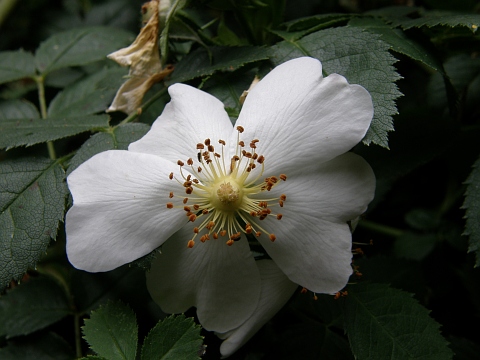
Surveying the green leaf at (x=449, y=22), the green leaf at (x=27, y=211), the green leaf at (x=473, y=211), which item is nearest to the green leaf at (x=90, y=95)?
the green leaf at (x=27, y=211)

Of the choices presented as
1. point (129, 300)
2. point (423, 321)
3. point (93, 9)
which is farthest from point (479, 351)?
point (93, 9)

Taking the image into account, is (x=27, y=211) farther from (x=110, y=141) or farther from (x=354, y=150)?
(x=354, y=150)

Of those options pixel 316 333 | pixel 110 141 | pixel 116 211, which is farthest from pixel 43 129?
pixel 316 333

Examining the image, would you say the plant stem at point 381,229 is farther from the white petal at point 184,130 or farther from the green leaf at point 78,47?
the green leaf at point 78,47

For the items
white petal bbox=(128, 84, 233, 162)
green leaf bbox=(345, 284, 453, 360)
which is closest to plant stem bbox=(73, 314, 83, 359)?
white petal bbox=(128, 84, 233, 162)

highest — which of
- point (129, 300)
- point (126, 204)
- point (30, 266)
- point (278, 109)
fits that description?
point (278, 109)

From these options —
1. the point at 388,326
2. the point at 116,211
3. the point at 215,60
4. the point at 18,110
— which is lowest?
the point at 388,326

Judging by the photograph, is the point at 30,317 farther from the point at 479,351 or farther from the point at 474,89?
the point at 474,89
